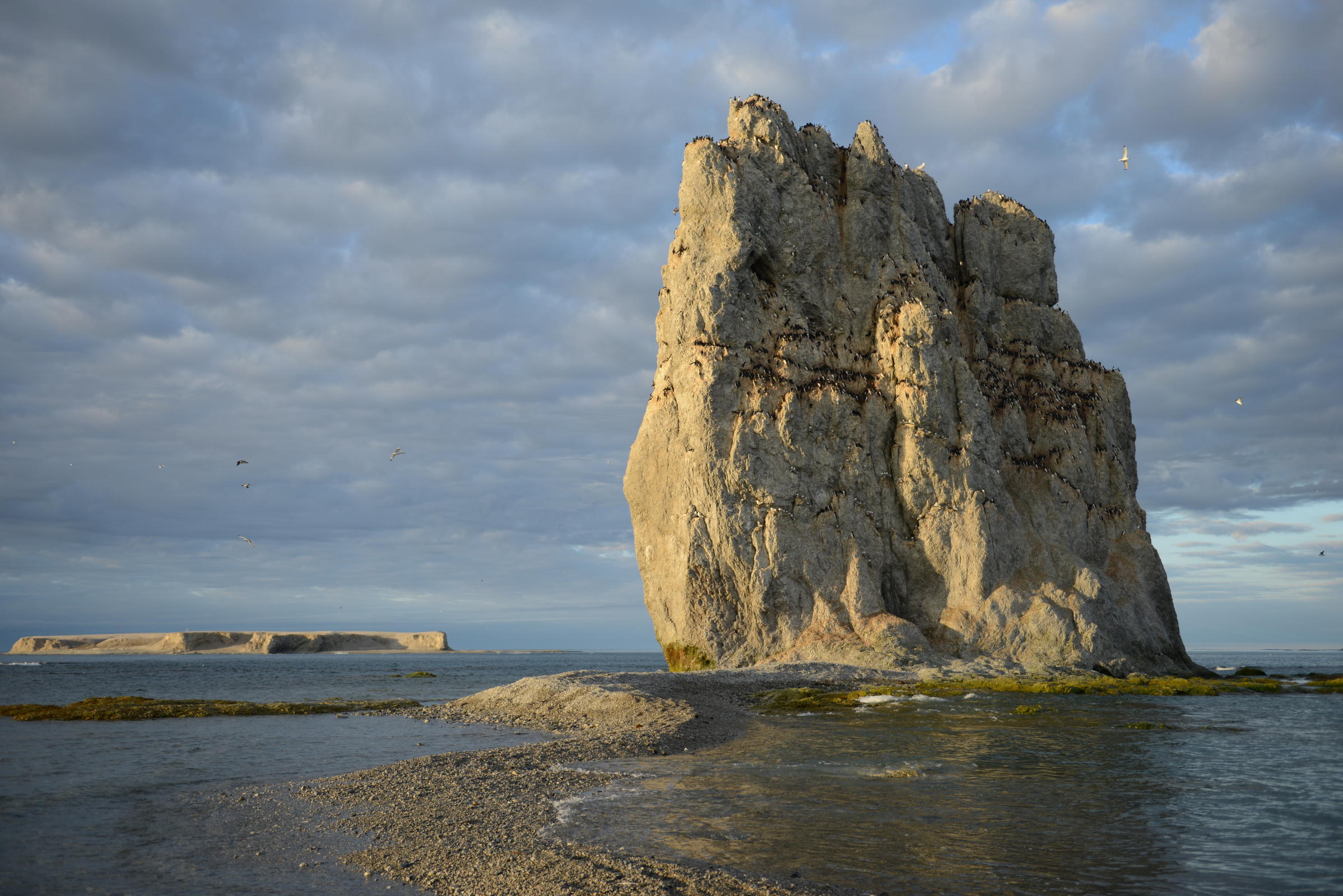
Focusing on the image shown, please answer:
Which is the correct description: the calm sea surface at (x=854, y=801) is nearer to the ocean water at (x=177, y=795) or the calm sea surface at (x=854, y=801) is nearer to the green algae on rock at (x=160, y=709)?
the ocean water at (x=177, y=795)

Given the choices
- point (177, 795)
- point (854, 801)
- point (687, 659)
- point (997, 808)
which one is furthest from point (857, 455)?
point (177, 795)

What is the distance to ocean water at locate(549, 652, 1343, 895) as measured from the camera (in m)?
10.8

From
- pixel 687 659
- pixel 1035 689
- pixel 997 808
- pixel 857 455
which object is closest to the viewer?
pixel 997 808

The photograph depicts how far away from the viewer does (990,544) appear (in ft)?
144

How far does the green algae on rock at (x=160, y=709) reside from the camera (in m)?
31.9

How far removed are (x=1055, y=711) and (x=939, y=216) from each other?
38098 mm

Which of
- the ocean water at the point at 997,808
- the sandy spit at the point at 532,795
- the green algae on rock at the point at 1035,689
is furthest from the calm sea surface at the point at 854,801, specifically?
the green algae on rock at the point at 1035,689

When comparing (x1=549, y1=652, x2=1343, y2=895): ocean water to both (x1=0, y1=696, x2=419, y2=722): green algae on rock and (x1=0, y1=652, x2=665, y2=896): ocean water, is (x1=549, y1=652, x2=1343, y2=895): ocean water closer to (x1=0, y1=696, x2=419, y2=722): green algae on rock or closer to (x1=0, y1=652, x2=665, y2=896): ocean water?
(x1=0, y1=652, x2=665, y2=896): ocean water

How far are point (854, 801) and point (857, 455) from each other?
32.5 metres

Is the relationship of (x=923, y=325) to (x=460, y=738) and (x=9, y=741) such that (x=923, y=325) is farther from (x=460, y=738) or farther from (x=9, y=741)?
(x=9, y=741)

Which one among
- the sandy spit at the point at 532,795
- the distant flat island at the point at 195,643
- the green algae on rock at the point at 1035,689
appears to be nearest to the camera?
the sandy spit at the point at 532,795

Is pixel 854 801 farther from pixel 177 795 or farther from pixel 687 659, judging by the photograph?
pixel 687 659

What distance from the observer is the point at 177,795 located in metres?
16.8

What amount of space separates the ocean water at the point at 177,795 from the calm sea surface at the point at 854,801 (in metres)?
0.07
